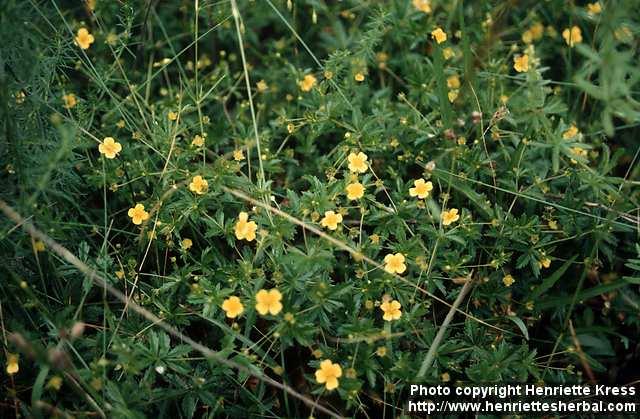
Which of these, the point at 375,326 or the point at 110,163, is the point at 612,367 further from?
the point at 110,163

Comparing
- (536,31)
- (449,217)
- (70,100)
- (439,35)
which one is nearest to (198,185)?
(70,100)

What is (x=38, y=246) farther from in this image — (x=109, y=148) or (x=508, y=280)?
(x=508, y=280)

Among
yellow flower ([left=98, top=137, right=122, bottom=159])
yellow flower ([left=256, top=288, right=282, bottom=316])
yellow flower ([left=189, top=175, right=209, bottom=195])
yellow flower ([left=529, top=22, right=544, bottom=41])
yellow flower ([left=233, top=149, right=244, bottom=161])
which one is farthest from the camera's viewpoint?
yellow flower ([left=529, top=22, right=544, bottom=41])

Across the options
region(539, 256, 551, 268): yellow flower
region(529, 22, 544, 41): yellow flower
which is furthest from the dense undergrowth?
region(529, 22, 544, 41): yellow flower

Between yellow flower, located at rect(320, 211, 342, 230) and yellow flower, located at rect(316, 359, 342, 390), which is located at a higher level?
yellow flower, located at rect(320, 211, 342, 230)

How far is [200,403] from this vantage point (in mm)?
2469

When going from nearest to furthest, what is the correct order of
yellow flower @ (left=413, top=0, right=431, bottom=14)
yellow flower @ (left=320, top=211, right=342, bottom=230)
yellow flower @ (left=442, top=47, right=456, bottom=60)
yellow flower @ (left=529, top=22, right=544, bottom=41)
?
yellow flower @ (left=320, top=211, right=342, bottom=230)
yellow flower @ (left=413, top=0, right=431, bottom=14)
yellow flower @ (left=442, top=47, right=456, bottom=60)
yellow flower @ (left=529, top=22, right=544, bottom=41)

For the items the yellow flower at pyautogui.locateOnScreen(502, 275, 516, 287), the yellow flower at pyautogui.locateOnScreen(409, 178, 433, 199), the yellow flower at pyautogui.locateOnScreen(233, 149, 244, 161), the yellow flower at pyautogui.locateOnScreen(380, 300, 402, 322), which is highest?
the yellow flower at pyautogui.locateOnScreen(233, 149, 244, 161)

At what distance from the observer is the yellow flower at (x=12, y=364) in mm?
2207

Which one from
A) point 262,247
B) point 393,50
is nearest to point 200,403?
point 262,247

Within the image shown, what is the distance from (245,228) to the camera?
2.36 meters

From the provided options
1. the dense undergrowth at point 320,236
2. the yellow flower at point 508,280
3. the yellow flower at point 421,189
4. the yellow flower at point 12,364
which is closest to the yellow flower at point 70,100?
the dense undergrowth at point 320,236

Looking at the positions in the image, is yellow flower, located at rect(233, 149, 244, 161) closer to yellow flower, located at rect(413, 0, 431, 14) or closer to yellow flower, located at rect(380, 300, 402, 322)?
yellow flower, located at rect(380, 300, 402, 322)

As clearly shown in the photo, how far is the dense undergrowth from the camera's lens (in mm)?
2236
